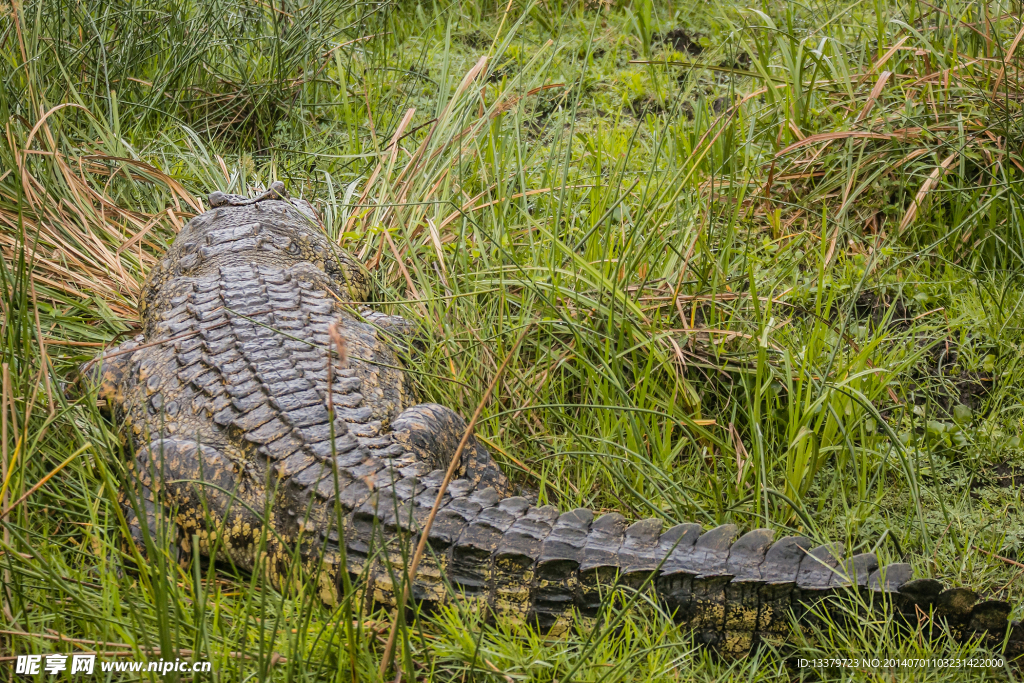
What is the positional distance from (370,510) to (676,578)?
0.74m

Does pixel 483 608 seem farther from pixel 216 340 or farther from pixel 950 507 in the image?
pixel 950 507

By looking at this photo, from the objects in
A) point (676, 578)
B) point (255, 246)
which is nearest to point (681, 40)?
point (255, 246)

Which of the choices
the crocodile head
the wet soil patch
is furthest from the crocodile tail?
the wet soil patch

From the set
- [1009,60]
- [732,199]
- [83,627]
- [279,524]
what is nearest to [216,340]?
[279,524]

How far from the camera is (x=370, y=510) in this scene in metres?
1.91

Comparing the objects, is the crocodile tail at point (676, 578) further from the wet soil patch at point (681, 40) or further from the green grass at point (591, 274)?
the wet soil patch at point (681, 40)

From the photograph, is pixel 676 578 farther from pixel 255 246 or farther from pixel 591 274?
pixel 255 246

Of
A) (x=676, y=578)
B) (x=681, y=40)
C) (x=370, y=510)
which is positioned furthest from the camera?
(x=681, y=40)

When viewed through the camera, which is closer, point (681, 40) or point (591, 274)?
point (591, 274)

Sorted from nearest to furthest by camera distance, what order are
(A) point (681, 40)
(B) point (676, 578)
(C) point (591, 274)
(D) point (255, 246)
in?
(B) point (676, 578) < (C) point (591, 274) < (D) point (255, 246) < (A) point (681, 40)

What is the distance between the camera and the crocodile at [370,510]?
176 centimetres

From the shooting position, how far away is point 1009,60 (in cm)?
329

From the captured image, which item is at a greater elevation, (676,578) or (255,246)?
(255,246)

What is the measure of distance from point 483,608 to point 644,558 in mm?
400
